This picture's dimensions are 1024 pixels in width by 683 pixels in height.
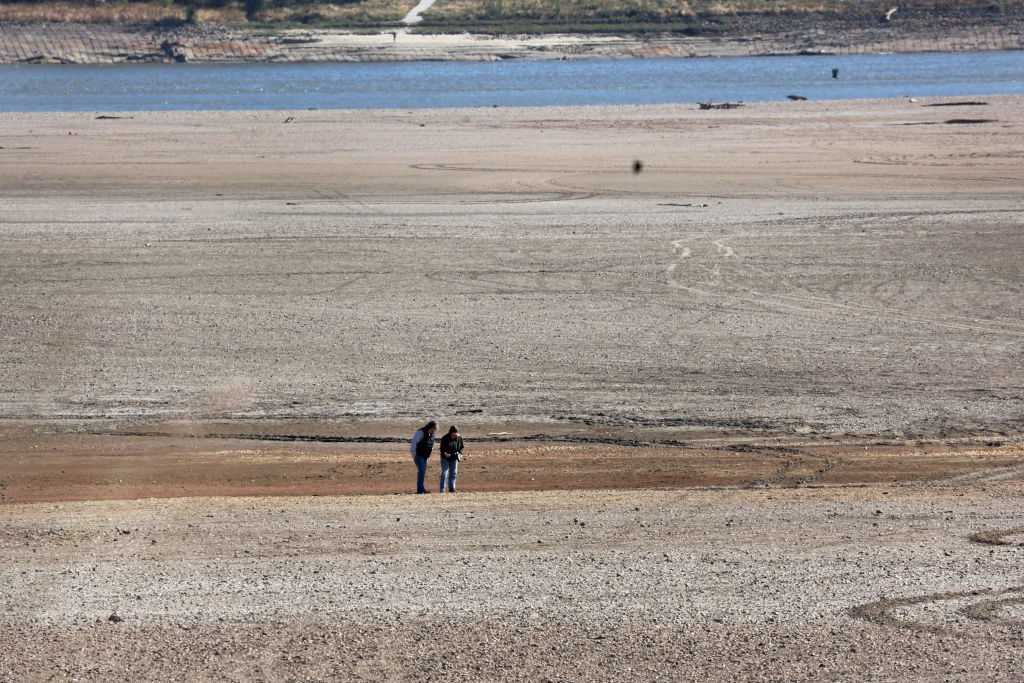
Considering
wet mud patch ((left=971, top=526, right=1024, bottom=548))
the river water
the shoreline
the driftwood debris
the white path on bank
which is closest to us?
wet mud patch ((left=971, top=526, right=1024, bottom=548))

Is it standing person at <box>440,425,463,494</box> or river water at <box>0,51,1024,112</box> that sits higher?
river water at <box>0,51,1024,112</box>

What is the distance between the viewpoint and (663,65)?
3120 inches

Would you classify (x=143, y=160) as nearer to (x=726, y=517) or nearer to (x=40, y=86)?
(x=726, y=517)

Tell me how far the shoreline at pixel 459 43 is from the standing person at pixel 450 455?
77.7m

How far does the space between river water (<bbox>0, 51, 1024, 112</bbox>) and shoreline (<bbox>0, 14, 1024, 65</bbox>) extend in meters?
1.86

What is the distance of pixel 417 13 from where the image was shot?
95688mm

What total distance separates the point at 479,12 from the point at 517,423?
88.2 meters

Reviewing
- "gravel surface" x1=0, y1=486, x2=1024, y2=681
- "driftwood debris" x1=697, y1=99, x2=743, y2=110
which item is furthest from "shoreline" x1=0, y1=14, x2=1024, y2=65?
"gravel surface" x1=0, y1=486, x2=1024, y2=681

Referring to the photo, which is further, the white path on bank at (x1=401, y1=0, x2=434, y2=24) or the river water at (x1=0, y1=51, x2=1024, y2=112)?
the white path on bank at (x1=401, y1=0, x2=434, y2=24)

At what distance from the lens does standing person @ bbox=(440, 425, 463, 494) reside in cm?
1148

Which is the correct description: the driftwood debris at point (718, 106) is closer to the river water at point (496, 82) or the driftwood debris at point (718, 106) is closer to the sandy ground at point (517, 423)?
the river water at point (496, 82)

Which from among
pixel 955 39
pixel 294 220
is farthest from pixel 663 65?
pixel 294 220

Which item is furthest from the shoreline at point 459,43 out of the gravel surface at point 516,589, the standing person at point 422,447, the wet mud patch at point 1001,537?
the wet mud patch at point 1001,537

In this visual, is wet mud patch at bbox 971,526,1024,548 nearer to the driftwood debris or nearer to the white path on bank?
the driftwood debris
